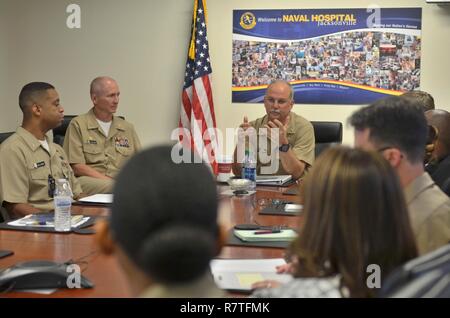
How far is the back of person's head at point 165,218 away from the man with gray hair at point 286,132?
10.0ft

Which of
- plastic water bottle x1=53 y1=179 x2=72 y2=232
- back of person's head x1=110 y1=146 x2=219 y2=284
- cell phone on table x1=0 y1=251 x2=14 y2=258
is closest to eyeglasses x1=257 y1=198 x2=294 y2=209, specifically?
plastic water bottle x1=53 y1=179 x2=72 y2=232

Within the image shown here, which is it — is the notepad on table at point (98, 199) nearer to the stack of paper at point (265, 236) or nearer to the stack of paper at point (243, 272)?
the stack of paper at point (265, 236)

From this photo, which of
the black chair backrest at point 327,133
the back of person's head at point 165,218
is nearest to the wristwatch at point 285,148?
the black chair backrest at point 327,133

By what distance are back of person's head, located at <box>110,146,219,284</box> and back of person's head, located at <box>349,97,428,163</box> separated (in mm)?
1064

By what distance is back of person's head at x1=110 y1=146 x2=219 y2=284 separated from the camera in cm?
102

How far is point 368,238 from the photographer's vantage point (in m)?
1.25

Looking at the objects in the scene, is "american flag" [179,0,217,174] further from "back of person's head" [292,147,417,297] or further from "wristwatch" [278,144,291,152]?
"back of person's head" [292,147,417,297]

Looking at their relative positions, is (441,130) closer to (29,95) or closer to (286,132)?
(286,132)

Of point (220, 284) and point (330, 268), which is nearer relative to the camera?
point (330, 268)

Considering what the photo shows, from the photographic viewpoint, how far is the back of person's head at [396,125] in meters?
1.97

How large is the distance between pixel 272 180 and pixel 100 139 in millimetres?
1425

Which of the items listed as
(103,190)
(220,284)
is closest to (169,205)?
(220,284)
